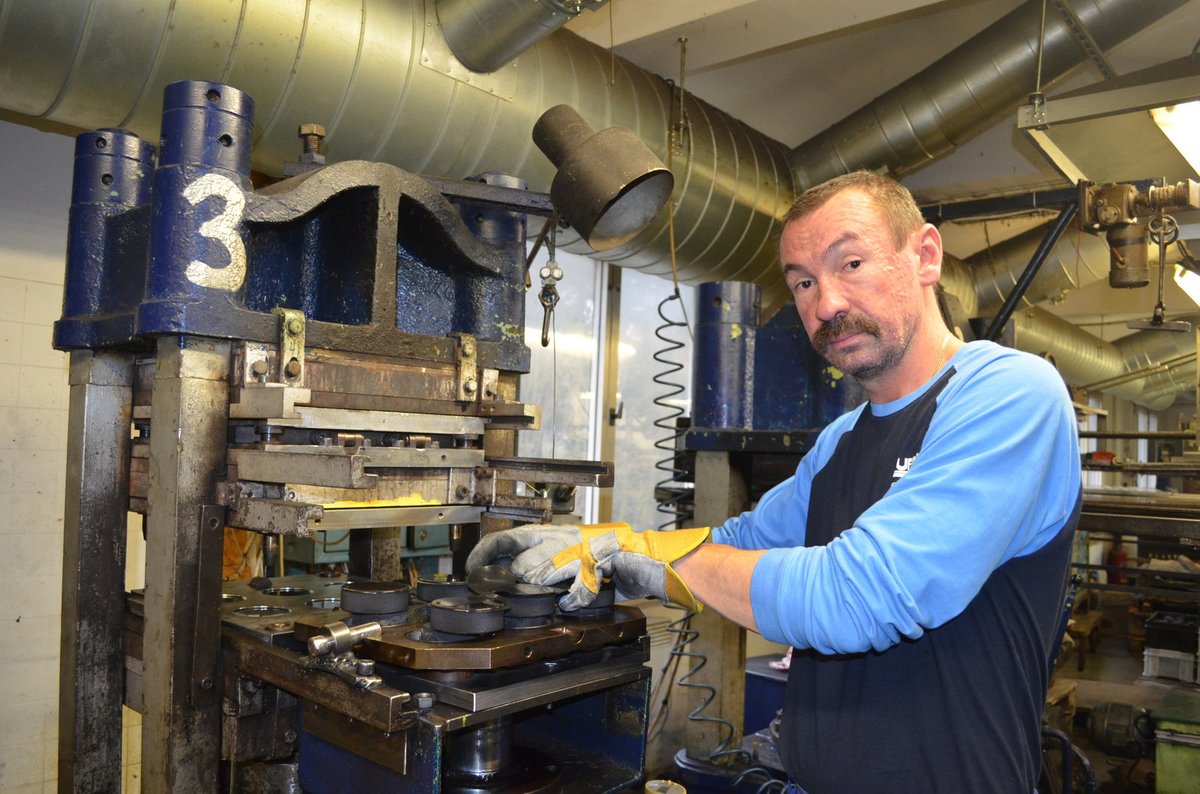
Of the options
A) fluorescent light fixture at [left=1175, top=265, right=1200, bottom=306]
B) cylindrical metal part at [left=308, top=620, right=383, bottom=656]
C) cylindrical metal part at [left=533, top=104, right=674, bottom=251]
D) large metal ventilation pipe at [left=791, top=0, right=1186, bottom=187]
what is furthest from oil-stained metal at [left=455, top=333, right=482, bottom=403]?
fluorescent light fixture at [left=1175, top=265, right=1200, bottom=306]

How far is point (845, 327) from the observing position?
47.3 inches

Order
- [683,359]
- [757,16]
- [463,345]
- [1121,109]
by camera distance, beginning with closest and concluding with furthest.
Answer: [463,345] → [1121,109] → [757,16] → [683,359]

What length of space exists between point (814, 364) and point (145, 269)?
186 cm

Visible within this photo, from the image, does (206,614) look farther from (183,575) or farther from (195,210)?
(195,210)

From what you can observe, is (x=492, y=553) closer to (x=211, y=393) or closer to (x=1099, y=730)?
(x=211, y=393)

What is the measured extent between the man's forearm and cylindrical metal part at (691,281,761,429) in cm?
144

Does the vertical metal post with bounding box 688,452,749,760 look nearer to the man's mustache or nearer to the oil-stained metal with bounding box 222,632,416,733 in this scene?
the man's mustache

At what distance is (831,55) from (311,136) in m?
Answer: 2.73

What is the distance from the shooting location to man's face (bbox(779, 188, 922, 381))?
1192 millimetres

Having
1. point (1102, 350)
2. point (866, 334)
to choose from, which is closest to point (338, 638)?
point (866, 334)

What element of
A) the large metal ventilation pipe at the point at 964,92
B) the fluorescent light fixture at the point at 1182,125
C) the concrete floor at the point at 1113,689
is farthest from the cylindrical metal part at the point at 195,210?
the concrete floor at the point at 1113,689

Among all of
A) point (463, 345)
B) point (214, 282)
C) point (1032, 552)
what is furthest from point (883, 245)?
point (214, 282)

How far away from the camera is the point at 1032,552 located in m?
1.10

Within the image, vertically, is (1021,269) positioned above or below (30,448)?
above
